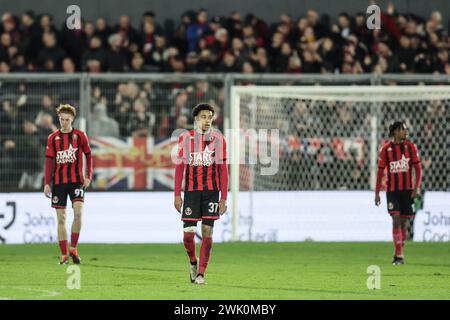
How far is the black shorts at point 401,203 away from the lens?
15.6 metres

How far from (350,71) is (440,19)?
2927mm

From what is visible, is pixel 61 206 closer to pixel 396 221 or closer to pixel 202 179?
pixel 202 179

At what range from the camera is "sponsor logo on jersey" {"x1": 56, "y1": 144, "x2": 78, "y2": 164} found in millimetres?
14953

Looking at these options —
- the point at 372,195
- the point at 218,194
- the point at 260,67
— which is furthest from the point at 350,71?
the point at 218,194

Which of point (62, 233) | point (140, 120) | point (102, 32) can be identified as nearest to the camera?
point (62, 233)

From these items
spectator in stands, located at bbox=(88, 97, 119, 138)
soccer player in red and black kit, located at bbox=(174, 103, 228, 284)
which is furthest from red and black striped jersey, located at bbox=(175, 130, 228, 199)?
spectator in stands, located at bbox=(88, 97, 119, 138)

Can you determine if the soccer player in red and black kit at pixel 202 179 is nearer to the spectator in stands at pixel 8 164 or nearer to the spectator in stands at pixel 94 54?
the spectator in stands at pixel 8 164

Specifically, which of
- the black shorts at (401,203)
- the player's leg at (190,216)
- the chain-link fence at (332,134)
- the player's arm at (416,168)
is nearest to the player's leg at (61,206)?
the player's leg at (190,216)

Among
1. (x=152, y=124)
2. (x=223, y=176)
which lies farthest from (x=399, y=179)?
(x=152, y=124)

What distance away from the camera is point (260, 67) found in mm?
21750

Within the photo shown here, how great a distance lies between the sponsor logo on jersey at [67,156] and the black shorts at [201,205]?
10.0ft

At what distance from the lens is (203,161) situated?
12.3 meters

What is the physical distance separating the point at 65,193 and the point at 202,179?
3209 millimetres
